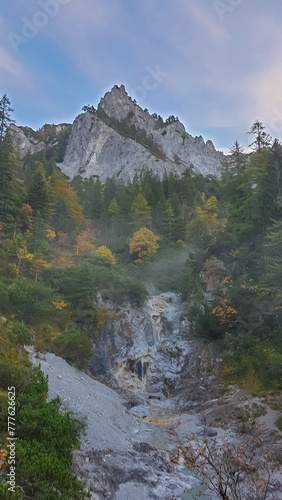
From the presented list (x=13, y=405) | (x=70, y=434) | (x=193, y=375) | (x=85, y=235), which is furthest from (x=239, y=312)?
(x=85, y=235)

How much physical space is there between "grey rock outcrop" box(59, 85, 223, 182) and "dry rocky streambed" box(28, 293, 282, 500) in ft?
253

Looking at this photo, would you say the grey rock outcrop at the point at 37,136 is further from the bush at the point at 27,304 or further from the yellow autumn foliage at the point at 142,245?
the bush at the point at 27,304

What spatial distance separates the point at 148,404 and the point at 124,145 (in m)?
102

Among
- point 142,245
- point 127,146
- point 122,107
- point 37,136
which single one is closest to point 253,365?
point 142,245

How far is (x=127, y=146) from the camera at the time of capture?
365 ft

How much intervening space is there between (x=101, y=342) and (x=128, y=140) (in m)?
98.4

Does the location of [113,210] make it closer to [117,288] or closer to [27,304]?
[117,288]

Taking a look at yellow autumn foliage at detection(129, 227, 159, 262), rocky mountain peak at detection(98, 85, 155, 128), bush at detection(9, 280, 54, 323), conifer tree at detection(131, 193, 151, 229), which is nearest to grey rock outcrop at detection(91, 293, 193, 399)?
bush at detection(9, 280, 54, 323)

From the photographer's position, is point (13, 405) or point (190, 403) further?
point (190, 403)

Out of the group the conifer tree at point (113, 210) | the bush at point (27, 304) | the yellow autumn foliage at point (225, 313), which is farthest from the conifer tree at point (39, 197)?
the yellow autumn foliage at point (225, 313)

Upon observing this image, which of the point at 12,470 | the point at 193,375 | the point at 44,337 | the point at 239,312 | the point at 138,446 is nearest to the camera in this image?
the point at 12,470

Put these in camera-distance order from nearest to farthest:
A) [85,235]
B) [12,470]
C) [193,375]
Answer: [12,470] → [193,375] → [85,235]

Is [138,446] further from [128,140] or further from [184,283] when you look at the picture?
[128,140]

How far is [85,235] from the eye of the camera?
4503cm
